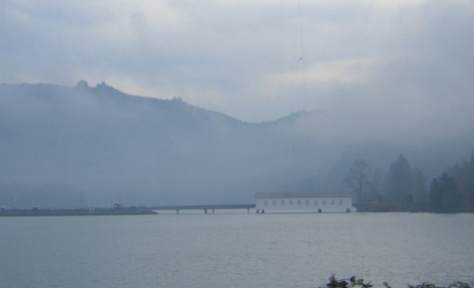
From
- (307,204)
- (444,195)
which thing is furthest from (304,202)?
(444,195)

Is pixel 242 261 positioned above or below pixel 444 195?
below

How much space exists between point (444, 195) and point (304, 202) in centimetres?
3460

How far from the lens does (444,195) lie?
99125 mm

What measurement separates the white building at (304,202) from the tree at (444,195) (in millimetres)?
25534

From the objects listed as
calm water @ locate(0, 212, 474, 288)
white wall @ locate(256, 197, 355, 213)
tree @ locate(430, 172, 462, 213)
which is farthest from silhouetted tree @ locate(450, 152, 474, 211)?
calm water @ locate(0, 212, 474, 288)

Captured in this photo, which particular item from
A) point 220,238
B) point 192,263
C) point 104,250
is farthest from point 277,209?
point 192,263

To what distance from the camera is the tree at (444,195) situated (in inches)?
3782

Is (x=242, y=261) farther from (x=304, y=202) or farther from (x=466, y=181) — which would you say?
(x=304, y=202)

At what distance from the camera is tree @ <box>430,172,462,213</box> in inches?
3782

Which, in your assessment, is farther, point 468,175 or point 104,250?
point 468,175

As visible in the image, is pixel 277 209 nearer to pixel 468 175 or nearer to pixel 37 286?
pixel 468 175

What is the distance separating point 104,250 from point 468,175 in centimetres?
6286

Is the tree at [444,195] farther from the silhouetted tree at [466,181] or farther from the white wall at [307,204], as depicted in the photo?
the white wall at [307,204]

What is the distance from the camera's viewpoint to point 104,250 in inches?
1948
